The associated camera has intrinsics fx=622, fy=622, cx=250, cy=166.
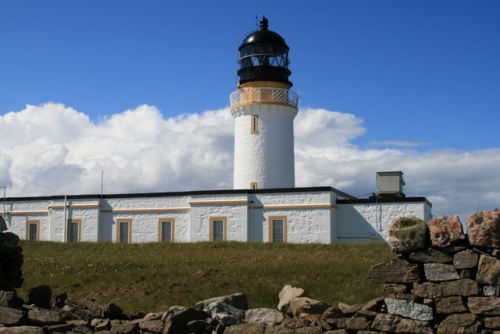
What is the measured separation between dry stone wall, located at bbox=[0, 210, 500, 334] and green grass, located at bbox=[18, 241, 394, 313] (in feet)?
10.6

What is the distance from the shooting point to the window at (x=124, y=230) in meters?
35.0

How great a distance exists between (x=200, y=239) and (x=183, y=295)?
56.7ft

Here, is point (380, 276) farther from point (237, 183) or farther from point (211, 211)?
point (237, 183)

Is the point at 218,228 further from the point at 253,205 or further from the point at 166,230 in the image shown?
the point at 166,230

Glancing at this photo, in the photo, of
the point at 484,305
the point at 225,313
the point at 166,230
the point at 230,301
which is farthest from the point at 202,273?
the point at 166,230

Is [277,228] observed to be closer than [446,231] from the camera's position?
No

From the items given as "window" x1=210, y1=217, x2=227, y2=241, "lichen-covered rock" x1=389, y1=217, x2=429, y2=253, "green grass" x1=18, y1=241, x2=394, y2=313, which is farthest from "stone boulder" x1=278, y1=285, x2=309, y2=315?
"window" x1=210, y1=217, x2=227, y2=241

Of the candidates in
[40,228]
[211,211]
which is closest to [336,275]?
[211,211]

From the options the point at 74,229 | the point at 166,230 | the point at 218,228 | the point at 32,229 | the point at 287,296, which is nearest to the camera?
the point at 287,296

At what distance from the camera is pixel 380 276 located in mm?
10211

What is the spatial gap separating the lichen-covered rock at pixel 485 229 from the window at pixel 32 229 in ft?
107

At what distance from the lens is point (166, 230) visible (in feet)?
113

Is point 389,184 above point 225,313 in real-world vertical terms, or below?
above

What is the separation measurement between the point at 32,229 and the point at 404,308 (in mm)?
32197
